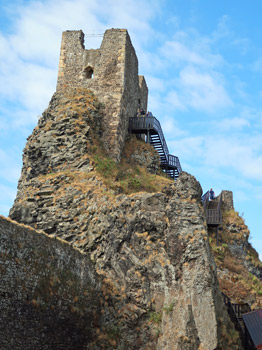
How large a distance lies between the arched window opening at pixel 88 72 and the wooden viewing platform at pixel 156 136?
3.87 m

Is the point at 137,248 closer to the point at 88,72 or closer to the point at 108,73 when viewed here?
the point at 108,73

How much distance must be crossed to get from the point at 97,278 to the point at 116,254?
1.77 meters

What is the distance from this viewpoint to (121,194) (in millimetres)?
22953

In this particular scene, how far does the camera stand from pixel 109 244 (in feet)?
68.8

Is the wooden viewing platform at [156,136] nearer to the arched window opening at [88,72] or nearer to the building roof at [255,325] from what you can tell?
the arched window opening at [88,72]

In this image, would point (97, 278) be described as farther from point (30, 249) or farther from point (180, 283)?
point (30, 249)

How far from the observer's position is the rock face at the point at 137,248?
60.2ft

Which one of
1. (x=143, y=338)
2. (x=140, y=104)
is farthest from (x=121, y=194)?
(x=140, y=104)

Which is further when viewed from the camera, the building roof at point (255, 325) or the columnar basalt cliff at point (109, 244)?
the building roof at point (255, 325)

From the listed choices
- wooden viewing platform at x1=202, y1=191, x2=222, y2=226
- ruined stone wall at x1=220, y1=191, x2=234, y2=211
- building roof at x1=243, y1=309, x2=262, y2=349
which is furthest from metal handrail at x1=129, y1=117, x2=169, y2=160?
building roof at x1=243, y1=309, x2=262, y2=349

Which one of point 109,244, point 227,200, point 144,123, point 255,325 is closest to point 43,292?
point 109,244

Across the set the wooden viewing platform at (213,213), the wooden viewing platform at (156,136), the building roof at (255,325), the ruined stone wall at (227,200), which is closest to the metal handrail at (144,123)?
the wooden viewing platform at (156,136)

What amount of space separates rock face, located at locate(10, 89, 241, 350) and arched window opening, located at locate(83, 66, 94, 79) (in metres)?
6.43

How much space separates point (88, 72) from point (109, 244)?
1431 centimetres
